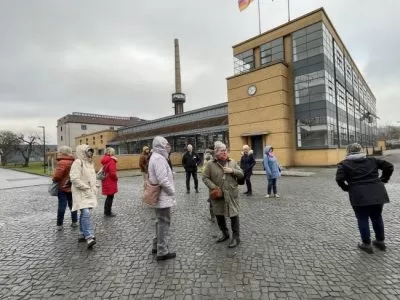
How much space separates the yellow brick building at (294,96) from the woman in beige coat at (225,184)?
787 inches

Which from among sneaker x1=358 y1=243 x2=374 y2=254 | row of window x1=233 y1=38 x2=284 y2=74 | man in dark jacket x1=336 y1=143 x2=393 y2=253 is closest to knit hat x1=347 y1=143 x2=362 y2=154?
man in dark jacket x1=336 y1=143 x2=393 y2=253

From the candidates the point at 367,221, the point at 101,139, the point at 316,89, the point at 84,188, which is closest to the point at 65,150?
the point at 84,188

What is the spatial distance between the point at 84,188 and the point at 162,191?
1.72 metres

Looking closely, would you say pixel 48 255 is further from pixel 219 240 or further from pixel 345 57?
pixel 345 57

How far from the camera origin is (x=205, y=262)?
4.14 metres

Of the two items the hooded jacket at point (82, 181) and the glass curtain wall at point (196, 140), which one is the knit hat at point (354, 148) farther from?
the glass curtain wall at point (196, 140)

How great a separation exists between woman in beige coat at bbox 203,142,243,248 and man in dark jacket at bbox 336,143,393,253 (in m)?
1.73

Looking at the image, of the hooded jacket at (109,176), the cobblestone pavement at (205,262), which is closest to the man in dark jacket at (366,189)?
the cobblestone pavement at (205,262)

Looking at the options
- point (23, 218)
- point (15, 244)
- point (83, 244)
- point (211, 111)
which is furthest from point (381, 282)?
point (211, 111)

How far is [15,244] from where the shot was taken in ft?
17.6

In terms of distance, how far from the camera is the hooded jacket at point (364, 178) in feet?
14.0

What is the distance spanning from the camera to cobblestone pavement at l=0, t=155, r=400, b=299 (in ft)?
11.0

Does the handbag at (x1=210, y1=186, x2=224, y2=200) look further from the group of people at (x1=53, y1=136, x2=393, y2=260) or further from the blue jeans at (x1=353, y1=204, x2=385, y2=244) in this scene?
the blue jeans at (x1=353, y1=204, x2=385, y2=244)

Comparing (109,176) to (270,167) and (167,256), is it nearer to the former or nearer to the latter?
(167,256)
